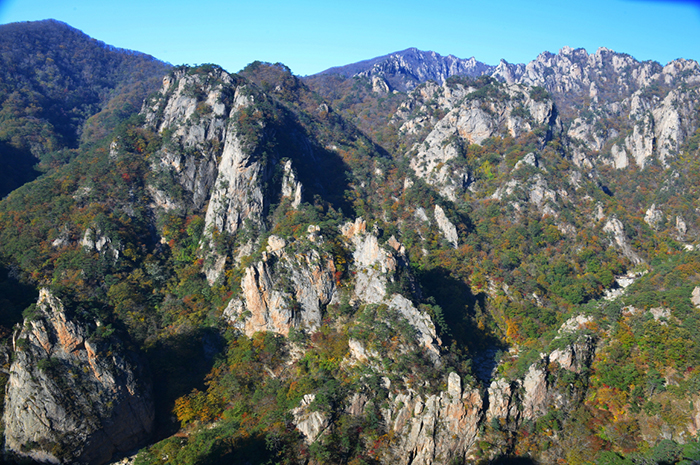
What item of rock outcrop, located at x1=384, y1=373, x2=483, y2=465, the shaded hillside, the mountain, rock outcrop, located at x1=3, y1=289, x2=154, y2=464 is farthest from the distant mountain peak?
rock outcrop, located at x1=3, y1=289, x2=154, y2=464

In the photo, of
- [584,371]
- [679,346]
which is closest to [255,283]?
[584,371]

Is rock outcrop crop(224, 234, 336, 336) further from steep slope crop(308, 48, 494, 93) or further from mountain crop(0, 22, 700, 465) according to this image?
steep slope crop(308, 48, 494, 93)

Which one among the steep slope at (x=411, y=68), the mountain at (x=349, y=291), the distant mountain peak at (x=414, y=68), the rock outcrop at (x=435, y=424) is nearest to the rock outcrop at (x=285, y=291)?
the mountain at (x=349, y=291)

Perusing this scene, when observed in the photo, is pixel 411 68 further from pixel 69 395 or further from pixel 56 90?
pixel 69 395

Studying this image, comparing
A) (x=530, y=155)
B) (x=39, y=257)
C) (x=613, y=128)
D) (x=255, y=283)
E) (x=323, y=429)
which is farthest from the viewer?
(x=613, y=128)

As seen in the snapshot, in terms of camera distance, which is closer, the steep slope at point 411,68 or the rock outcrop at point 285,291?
the rock outcrop at point 285,291

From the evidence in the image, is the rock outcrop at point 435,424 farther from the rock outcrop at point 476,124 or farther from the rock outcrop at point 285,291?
the rock outcrop at point 476,124

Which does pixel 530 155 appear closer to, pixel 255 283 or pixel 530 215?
pixel 530 215
